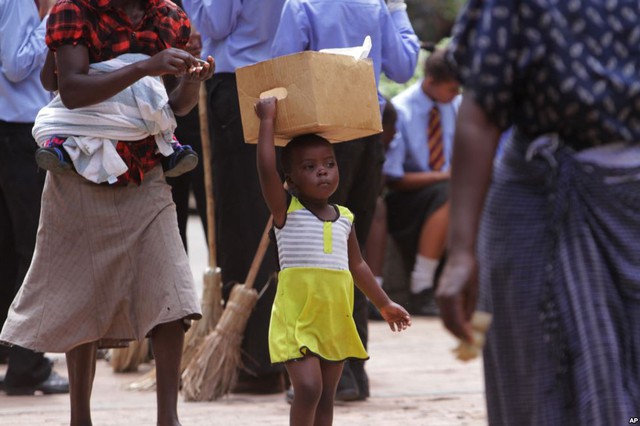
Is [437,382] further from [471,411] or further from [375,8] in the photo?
[375,8]

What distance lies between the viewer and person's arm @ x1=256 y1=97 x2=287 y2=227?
182 inches

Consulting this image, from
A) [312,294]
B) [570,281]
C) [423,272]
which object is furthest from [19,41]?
[423,272]

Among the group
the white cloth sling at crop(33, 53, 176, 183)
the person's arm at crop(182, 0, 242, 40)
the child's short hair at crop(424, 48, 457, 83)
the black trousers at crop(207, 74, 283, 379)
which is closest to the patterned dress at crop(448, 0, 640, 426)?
the white cloth sling at crop(33, 53, 176, 183)

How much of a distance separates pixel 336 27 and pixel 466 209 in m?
3.02

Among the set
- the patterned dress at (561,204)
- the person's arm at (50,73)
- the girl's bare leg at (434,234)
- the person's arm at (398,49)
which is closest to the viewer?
the patterned dress at (561,204)

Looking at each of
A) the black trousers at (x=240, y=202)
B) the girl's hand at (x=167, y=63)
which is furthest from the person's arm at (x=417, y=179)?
the girl's hand at (x=167, y=63)

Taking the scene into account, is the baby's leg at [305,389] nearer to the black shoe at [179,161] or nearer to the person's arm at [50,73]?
the black shoe at [179,161]

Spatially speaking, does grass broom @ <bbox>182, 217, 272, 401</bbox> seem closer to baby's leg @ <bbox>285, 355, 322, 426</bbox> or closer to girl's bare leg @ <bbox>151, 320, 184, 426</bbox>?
girl's bare leg @ <bbox>151, 320, 184, 426</bbox>

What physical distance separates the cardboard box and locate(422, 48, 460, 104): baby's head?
4485mm

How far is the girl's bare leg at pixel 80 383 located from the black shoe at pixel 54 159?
70 cm

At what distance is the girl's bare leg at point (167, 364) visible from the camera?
15.9ft

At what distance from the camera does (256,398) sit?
646 centimetres

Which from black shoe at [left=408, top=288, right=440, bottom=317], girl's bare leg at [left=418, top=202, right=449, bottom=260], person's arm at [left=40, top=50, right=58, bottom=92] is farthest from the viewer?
black shoe at [left=408, top=288, right=440, bottom=317]

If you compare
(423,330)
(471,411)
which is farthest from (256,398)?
(423,330)
